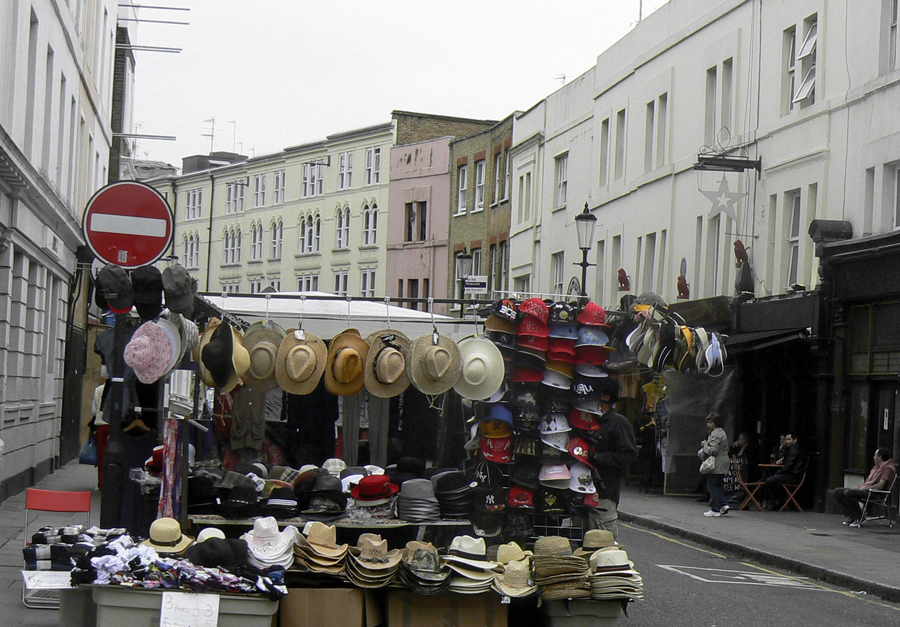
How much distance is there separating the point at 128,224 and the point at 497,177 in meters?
→ 39.7

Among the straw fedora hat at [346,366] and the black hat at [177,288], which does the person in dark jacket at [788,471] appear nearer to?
the straw fedora hat at [346,366]

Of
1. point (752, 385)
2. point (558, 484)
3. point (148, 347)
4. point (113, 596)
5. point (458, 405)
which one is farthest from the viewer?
point (752, 385)

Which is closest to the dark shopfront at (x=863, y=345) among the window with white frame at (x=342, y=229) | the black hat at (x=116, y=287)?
the black hat at (x=116, y=287)

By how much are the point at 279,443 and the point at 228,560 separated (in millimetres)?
Answer: 6831

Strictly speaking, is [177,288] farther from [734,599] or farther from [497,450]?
[734,599]

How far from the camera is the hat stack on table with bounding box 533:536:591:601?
8797 millimetres

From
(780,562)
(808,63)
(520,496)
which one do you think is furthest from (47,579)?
(808,63)

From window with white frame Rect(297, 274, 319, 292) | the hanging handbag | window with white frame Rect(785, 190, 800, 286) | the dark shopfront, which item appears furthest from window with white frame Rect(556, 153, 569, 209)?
window with white frame Rect(297, 274, 319, 292)

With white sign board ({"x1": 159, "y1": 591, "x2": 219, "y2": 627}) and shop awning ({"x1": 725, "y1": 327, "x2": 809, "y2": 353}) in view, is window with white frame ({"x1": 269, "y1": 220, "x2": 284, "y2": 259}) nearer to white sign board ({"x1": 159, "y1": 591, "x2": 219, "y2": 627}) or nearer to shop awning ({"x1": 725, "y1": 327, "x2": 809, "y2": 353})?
shop awning ({"x1": 725, "y1": 327, "x2": 809, "y2": 353})

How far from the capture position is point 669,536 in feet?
61.4

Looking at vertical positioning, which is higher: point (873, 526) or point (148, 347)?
point (148, 347)

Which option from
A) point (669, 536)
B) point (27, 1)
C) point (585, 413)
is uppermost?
point (27, 1)

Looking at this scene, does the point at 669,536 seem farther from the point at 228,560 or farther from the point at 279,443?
the point at 228,560

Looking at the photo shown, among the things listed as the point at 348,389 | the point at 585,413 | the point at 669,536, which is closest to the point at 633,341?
the point at 585,413
